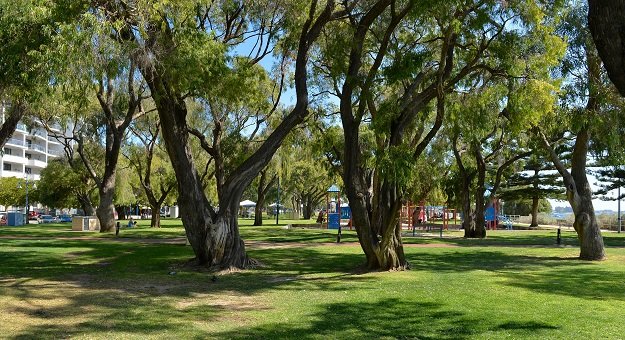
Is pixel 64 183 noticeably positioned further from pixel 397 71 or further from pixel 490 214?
pixel 397 71

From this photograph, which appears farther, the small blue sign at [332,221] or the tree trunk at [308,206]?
the tree trunk at [308,206]

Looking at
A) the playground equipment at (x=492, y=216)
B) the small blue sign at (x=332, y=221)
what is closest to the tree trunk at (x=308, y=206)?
the small blue sign at (x=332, y=221)

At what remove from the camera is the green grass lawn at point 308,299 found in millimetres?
8516

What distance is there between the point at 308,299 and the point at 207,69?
6421 millimetres

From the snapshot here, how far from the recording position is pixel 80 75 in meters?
10.9

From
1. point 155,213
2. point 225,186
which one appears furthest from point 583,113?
point 155,213

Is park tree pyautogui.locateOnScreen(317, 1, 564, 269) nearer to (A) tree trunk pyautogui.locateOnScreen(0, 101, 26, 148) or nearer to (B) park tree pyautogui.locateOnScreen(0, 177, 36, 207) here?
(A) tree trunk pyautogui.locateOnScreen(0, 101, 26, 148)

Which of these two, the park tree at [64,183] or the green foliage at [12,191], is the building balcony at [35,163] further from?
the park tree at [64,183]

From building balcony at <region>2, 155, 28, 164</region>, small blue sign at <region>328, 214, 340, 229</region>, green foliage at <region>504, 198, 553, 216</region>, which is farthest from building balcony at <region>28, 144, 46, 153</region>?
green foliage at <region>504, 198, 553, 216</region>

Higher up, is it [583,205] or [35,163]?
[35,163]

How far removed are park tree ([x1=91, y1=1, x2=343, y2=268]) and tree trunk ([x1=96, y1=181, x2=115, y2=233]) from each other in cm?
1544

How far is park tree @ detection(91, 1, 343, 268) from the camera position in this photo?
13.2 metres

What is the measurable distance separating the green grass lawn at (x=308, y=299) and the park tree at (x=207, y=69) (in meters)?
1.58

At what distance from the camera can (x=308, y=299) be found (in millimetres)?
11297
